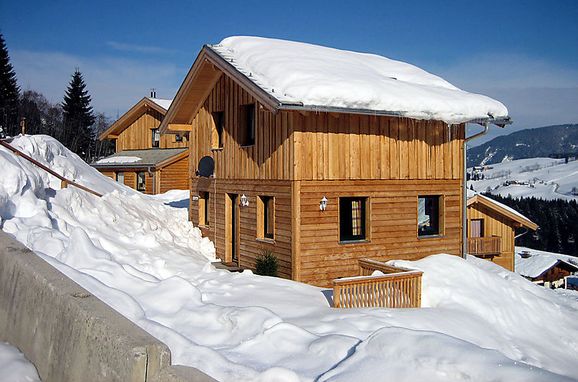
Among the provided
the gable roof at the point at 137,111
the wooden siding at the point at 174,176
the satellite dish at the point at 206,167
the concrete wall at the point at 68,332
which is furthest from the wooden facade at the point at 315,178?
the gable roof at the point at 137,111

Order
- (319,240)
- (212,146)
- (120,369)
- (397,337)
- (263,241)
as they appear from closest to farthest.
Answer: (120,369)
(397,337)
(319,240)
(263,241)
(212,146)

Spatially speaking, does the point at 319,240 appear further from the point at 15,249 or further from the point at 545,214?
the point at 545,214

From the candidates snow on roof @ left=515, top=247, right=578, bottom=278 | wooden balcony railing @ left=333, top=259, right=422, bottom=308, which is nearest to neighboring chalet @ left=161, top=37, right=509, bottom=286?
wooden balcony railing @ left=333, top=259, right=422, bottom=308

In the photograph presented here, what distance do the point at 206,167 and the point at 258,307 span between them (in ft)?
29.6

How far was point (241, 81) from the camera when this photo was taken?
12789 mm

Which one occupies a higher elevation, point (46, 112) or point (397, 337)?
point (46, 112)

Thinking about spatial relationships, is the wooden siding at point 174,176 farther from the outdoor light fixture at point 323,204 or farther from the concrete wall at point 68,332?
the concrete wall at point 68,332

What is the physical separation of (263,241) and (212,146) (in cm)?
396

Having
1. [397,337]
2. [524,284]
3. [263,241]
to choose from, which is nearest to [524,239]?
[524,284]

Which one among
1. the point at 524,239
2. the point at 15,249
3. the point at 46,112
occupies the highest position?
the point at 46,112

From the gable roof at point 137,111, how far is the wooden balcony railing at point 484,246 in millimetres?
17473

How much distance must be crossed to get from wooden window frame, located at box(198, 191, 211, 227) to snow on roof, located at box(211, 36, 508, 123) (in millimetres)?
4585

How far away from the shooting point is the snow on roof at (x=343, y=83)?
39.6 feet

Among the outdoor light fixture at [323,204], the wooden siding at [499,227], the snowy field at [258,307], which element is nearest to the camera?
the snowy field at [258,307]
